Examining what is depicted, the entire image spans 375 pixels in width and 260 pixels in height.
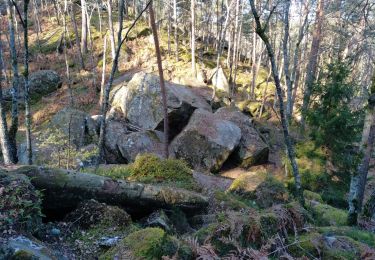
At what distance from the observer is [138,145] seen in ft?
48.3

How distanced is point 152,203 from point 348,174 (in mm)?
9917

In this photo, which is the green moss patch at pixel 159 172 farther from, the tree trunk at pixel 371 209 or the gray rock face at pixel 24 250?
the gray rock face at pixel 24 250

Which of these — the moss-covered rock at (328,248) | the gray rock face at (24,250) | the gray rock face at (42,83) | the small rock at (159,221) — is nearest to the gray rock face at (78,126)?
the gray rock face at (42,83)

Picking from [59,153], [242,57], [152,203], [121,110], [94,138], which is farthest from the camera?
[242,57]

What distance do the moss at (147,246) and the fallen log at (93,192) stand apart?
150cm

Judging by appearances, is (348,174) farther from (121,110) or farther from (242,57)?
(242,57)

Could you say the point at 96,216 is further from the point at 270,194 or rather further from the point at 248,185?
the point at 248,185

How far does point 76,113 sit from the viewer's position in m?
16.9

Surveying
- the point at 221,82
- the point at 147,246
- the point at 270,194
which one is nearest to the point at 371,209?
the point at 270,194

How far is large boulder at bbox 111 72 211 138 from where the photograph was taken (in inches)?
671

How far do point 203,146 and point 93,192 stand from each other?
1005 cm

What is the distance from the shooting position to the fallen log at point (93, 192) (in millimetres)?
4773

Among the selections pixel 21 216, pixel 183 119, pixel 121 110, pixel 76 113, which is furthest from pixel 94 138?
pixel 21 216

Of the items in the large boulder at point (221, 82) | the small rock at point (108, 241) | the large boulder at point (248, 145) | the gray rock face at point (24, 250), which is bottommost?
the large boulder at point (248, 145)
